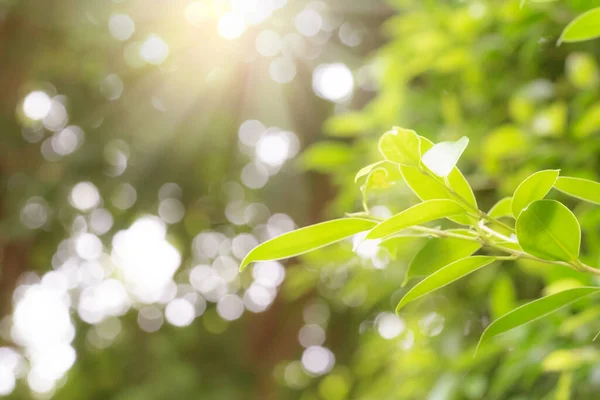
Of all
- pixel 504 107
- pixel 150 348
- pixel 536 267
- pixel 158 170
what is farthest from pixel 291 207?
pixel 536 267

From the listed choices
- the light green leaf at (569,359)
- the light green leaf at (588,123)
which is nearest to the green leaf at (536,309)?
the light green leaf at (569,359)

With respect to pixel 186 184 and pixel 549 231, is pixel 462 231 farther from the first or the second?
pixel 186 184

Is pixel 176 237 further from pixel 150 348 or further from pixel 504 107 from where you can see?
pixel 504 107

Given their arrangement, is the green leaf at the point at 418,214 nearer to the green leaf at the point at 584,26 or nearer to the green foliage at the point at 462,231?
the green foliage at the point at 462,231

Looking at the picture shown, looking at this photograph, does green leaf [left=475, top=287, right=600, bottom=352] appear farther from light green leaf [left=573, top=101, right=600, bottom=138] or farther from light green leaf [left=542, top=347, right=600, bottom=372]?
light green leaf [left=573, top=101, right=600, bottom=138]

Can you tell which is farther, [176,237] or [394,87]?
[176,237]

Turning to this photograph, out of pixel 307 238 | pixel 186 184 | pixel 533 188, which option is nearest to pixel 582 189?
pixel 533 188
